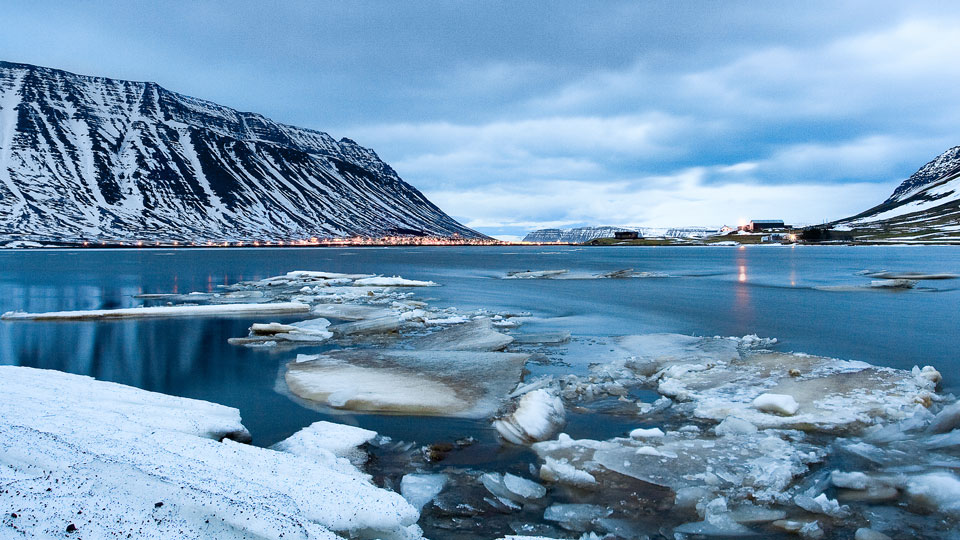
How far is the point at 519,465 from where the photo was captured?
8930 mm

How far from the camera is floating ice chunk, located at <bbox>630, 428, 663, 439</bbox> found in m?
9.71

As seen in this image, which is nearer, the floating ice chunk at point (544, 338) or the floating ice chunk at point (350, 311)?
the floating ice chunk at point (544, 338)

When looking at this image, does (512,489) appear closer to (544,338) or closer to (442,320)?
(544,338)

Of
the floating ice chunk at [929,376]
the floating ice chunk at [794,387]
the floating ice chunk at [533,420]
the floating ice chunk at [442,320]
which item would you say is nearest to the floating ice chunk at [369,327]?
the floating ice chunk at [442,320]

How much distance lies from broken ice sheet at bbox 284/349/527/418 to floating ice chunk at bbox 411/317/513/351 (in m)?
1.00

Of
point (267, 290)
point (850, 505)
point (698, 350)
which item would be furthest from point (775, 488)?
point (267, 290)

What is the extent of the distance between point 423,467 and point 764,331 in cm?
1912

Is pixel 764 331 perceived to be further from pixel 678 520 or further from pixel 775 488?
pixel 678 520

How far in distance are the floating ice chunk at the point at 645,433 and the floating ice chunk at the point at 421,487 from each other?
357 centimetres

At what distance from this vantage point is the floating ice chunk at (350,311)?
25.6 metres

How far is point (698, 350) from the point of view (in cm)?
1750

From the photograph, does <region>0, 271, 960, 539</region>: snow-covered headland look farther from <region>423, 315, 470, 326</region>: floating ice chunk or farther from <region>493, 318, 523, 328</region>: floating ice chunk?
<region>493, 318, 523, 328</region>: floating ice chunk

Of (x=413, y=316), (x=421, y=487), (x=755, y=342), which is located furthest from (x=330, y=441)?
(x=755, y=342)

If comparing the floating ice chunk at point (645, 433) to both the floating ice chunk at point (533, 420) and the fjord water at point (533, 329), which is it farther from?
the floating ice chunk at point (533, 420)
